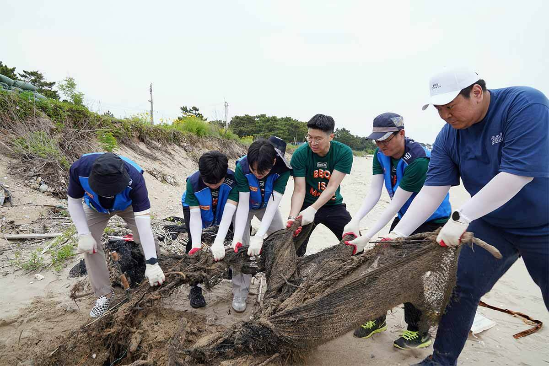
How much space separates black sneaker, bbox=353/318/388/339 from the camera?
2.90 metres

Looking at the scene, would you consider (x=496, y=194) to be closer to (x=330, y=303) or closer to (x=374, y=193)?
(x=330, y=303)

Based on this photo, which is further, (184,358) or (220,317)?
(220,317)

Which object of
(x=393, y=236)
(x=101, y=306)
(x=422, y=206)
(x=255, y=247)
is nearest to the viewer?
(x=422, y=206)

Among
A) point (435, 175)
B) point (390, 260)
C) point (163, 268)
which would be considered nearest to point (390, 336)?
point (390, 260)

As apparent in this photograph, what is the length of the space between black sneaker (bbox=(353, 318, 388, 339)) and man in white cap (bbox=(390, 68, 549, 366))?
2.50ft

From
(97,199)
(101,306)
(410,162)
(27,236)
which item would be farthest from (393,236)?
(27,236)

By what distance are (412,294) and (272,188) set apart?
1.75 metres

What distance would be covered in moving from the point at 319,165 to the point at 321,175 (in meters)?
0.12

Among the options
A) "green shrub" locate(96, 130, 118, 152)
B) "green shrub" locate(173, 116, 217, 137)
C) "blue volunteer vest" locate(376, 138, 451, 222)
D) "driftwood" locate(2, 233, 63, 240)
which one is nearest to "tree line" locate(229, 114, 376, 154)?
"green shrub" locate(173, 116, 217, 137)

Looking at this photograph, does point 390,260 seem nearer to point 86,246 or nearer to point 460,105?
point 460,105

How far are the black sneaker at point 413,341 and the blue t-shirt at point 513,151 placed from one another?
4.40 ft

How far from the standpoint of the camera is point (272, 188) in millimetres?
3410

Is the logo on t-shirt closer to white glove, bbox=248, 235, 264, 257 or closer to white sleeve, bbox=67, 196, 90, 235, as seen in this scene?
white glove, bbox=248, 235, 264, 257

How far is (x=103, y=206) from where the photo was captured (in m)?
3.02
